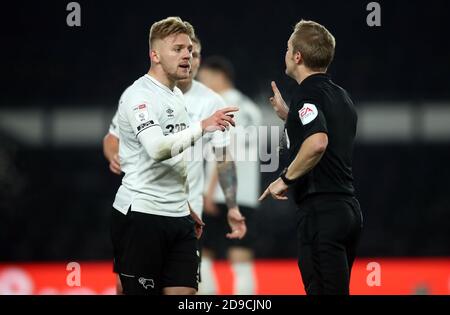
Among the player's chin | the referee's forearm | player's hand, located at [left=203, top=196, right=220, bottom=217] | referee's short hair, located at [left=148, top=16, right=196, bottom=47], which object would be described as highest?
referee's short hair, located at [left=148, top=16, right=196, bottom=47]

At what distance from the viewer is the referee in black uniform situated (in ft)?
11.5

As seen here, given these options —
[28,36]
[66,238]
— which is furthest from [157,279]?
[28,36]

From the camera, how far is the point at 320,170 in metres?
3.59

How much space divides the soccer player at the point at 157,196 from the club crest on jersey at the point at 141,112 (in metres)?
0.09

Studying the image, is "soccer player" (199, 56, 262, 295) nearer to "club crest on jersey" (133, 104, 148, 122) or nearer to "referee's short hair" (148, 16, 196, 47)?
"referee's short hair" (148, 16, 196, 47)

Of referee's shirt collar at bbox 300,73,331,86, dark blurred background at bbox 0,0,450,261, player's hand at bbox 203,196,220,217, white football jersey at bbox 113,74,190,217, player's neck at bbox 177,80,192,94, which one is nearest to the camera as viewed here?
referee's shirt collar at bbox 300,73,331,86

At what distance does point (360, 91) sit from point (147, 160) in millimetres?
5747

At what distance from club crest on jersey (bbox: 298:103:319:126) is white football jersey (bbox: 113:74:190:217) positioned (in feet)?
2.03

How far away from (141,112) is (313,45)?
843mm

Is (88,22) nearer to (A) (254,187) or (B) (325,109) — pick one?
(A) (254,187)

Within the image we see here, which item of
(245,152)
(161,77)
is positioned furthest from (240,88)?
(161,77)

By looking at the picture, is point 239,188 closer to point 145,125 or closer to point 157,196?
point 157,196

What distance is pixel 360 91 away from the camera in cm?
916

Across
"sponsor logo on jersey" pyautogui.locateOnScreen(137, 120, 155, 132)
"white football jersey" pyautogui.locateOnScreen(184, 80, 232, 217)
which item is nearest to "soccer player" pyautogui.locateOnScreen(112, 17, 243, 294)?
"sponsor logo on jersey" pyautogui.locateOnScreen(137, 120, 155, 132)
